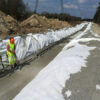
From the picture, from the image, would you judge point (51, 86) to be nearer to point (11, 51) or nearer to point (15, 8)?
point (11, 51)

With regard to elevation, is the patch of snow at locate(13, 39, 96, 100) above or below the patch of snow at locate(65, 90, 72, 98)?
below

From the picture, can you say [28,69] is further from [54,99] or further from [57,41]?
[57,41]

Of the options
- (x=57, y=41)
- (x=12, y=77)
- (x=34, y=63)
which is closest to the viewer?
(x=12, y=77)

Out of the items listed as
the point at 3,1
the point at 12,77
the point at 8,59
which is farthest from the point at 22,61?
the point at 3,1

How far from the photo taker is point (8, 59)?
193 inches

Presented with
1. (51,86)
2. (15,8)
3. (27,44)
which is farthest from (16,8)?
(51,86)

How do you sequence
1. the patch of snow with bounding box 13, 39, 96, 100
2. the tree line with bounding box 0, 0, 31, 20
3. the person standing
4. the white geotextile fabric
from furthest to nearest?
the tree line with bounding box 0, 0, 31, 20, the white geotextile fabric, the person standing, the patch of snow with bounding box 13, 39, 96, 100

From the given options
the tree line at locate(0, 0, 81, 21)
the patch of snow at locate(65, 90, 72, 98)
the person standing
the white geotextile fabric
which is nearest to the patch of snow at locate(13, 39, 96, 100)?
the patch of snow at locate(65, 90, 72, 98)

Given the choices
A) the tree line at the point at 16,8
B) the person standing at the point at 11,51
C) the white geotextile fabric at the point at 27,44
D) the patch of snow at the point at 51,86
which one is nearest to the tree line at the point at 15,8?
the tree line at the point at 16,8

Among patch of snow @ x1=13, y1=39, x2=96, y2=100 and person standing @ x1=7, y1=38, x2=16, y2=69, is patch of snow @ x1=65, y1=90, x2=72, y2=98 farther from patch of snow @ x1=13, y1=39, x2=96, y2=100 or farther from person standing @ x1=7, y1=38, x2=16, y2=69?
person standing @ x1=7, y1=38, x2=16, y2=69

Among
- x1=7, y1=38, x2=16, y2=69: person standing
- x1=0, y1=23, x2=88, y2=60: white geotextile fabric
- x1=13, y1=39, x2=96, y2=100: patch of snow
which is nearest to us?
x1=13, y1=39, x2=96, y2=100: patch of snow

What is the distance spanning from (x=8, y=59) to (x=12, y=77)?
2.85ft

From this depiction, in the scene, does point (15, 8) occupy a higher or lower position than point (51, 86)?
lower

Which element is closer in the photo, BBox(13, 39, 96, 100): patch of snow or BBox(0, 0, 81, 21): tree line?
BBox(13, 39, 96, 100): patch of snow
